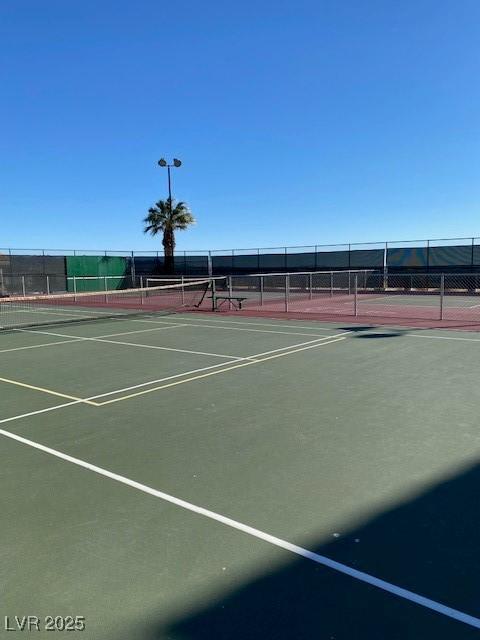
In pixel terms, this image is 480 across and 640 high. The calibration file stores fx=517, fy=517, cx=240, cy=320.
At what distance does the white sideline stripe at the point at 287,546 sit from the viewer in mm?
2795

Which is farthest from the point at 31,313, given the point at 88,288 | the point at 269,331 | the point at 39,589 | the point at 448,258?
the point at 448,258

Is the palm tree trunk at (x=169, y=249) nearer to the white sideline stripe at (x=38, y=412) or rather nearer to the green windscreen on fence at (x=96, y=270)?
the green windscreen on fence at (x=96, y=270)

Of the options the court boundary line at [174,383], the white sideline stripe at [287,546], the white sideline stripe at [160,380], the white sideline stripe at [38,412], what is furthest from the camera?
the white sideline stripe at [160,380]

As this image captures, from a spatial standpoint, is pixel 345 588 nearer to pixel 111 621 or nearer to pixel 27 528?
pixel 111 621

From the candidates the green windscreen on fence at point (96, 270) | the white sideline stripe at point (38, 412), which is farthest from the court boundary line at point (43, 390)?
the green windscreen on fence at point (96, 270)

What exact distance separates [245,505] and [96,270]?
1522 inches

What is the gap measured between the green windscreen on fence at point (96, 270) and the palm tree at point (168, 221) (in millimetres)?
3718

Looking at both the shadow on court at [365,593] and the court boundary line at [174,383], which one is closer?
the shadow on court at [365,593]

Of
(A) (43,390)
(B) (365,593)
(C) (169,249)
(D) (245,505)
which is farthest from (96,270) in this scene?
(B) (365,593)

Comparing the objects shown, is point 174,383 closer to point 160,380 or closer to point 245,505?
point 160,380

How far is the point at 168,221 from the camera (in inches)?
1740

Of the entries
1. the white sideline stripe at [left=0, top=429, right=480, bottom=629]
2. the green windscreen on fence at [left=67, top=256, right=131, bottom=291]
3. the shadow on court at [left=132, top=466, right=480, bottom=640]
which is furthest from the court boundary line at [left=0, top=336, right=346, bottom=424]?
the green windscreen on fence at [left=67, top=256, right=131, bottom=291]

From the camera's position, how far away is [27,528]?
147 inches

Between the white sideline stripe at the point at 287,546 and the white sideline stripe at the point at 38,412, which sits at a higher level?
the white sideline stripe at the point at 287,546
